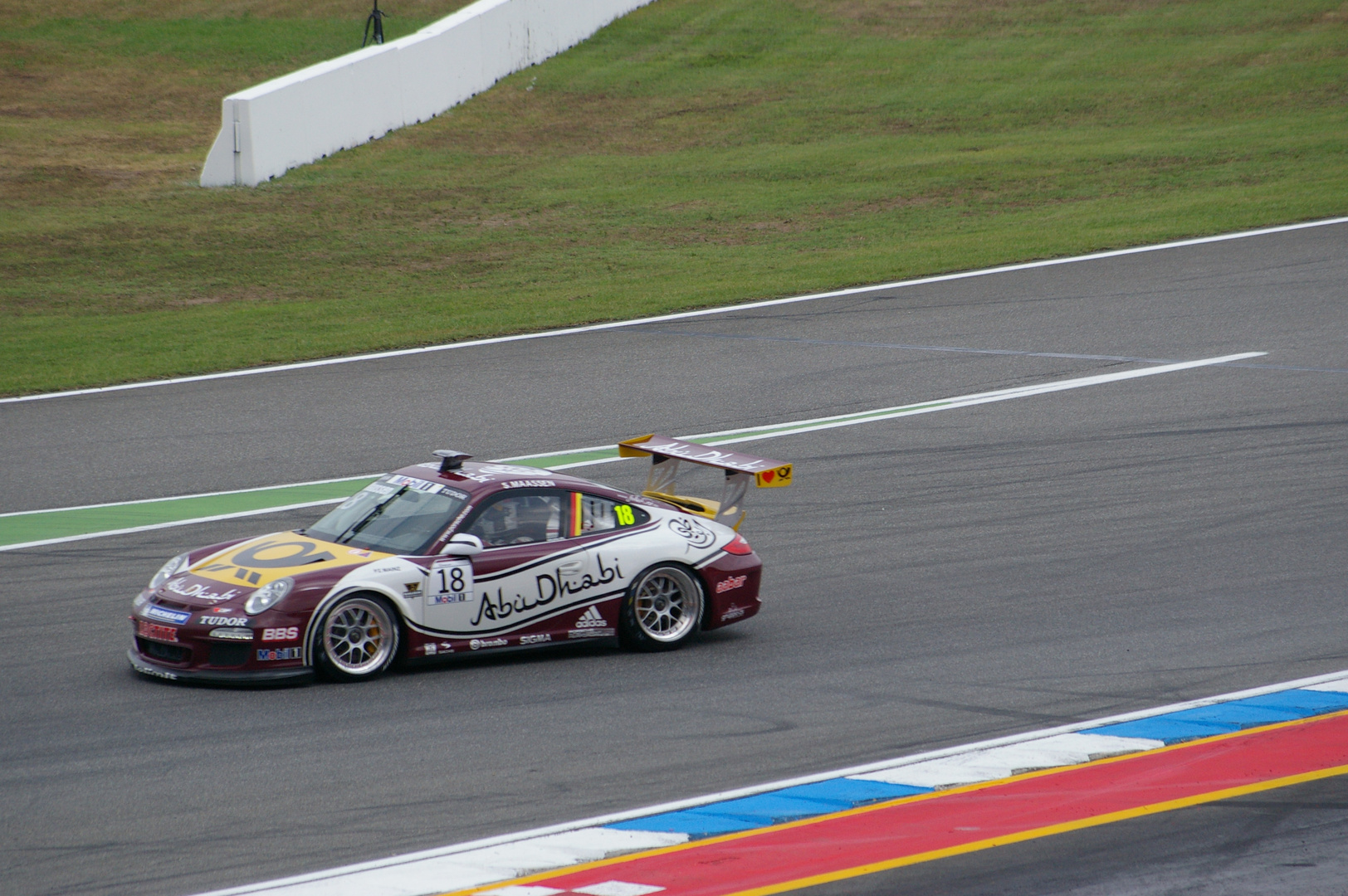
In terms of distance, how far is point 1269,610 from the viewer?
10914mm

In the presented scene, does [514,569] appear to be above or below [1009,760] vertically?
above

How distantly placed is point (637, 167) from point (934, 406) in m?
14.3

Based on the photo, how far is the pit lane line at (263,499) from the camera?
13164 mm

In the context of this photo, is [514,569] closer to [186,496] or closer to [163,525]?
[163,525]

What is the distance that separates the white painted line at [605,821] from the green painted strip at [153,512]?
23.7 ft

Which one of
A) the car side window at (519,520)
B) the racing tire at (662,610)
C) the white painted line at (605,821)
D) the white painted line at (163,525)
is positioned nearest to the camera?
the white painted line at (605,821)

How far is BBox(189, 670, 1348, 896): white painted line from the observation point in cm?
645

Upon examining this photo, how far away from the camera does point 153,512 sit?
13.7 m

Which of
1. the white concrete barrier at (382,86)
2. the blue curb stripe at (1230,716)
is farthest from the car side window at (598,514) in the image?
the white concrete barrier at (382,86)

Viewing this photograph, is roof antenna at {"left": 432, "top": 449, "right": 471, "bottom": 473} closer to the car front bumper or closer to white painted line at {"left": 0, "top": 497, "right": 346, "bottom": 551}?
the car front bumper

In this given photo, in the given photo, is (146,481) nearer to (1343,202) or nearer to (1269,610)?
(1269,610)

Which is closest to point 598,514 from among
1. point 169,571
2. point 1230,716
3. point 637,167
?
point 169,571

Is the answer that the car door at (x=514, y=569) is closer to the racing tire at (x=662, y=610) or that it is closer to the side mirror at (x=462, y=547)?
the side mirror at (x=462, y=547)

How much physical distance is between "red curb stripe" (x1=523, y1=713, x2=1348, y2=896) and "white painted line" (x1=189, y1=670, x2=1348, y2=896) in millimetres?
364
